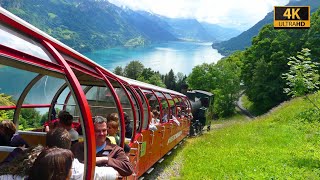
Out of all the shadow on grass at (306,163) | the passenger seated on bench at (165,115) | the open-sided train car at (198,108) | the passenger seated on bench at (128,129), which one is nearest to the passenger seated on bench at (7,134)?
the passenger seated on bench at (128,129)

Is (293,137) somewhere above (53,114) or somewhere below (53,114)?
below

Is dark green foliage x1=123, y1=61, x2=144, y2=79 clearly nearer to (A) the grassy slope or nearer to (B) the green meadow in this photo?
(B) the green meadow

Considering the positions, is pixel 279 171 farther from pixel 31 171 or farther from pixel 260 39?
pixel 260 39

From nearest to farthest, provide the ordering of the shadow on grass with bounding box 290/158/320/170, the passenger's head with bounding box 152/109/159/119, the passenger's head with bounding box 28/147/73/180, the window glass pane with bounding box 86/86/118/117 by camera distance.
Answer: the passenger's head with bounding box 28/147/73/180
the window glass pane with bounding box 86/86/118/117
the shadow on grass with bounding box 290/158/320/170
the passenger's head with bounding box 152/109/159/119

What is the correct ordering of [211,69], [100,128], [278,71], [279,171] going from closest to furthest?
[100,128] < [279,171] < [278,71] < [211,69]

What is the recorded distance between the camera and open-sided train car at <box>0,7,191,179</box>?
111 inches

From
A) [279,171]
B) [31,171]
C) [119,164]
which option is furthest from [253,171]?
[31,171]

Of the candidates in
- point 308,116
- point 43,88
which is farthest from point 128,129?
point 308,116

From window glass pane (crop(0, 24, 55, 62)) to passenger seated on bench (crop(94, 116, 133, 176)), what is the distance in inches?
47.4

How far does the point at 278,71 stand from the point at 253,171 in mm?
40477

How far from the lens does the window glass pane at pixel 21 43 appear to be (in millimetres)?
2545

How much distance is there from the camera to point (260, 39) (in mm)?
54406

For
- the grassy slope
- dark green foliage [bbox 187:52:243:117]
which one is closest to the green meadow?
the grassy slope

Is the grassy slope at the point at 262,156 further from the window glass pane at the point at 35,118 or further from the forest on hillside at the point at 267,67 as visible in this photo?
the forest on hillside at the point at 267,67
